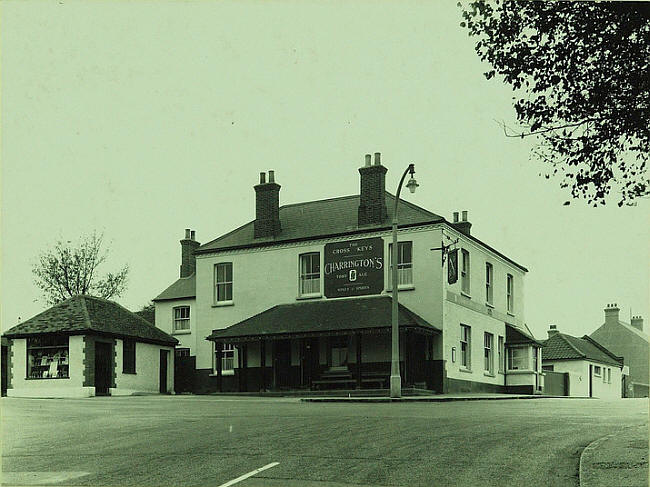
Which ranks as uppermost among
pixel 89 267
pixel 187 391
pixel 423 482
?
pixel 89 267

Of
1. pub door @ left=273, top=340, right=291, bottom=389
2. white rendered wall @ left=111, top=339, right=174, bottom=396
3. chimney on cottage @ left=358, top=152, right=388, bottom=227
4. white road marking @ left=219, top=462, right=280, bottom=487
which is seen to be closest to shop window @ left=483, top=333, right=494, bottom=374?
chimney on cottage @ left=358, top=152, right=388, bottom=227

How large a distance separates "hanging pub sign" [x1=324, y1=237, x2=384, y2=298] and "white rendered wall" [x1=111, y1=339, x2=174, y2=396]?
9.30 meters

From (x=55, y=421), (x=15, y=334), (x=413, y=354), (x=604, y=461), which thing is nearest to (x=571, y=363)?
(x=413, y=354)

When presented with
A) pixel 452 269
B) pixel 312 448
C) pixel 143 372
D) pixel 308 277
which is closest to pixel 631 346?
pixel 452 269

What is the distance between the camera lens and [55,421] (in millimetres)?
17453

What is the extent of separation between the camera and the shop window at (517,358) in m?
40.1

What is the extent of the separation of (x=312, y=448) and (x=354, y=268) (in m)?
23.2

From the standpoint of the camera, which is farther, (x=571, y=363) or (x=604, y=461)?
(x=571, y=363)

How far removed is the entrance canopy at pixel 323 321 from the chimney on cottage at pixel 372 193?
11.0 feet

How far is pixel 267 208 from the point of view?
127 feet

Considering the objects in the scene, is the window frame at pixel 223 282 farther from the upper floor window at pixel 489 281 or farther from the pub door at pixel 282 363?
the upper floor window at pixel 489 281

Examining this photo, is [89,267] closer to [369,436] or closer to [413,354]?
[413,354]

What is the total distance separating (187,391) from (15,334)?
8618 millimetres

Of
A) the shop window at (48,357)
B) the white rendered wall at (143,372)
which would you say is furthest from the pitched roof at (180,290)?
the shop window at (48,357)
